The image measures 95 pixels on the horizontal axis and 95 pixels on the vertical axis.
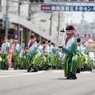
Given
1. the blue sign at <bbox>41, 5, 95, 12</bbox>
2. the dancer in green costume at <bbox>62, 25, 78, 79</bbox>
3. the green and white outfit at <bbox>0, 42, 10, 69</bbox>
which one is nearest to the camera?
the dancer in green costume at <bbox>62, 25, 78, 79</bbox>

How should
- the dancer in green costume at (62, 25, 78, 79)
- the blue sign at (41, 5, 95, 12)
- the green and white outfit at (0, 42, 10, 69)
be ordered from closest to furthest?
the dancer in green costume at (62, 25, 78, 79) → the green and white outfit at (0, 42, 10, 69) → the blue sign at (41, 5, 95, 12)

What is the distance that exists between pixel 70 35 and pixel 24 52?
548 inches

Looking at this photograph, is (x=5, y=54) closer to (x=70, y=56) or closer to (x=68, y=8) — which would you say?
(x=70, y=56)

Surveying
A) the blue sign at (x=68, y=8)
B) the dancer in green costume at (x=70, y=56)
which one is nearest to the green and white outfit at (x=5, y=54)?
the dancer in green costume at (x=70, y=56)

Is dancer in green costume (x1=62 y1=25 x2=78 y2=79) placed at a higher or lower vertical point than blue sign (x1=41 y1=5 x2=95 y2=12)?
lower

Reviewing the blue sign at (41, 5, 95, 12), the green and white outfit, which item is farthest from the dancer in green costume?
the blue sign at (41, 5, 95, 12)

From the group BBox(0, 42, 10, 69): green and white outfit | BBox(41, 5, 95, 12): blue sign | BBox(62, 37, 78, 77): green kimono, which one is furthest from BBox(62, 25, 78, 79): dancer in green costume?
BBox(41, 5, 95, 12): blue sign

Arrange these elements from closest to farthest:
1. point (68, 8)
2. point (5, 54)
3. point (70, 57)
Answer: point (70, 57), point (5, 54), point (68, 8)

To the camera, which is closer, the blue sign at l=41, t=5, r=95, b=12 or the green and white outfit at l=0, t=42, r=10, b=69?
the green and white outfit at l=0, t=42, r=10, b=69

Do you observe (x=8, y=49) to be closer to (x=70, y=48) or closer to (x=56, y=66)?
(x=56, y=66)

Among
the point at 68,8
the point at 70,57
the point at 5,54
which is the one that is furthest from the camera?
the point at 68,8

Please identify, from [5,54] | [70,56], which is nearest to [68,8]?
[5,54]

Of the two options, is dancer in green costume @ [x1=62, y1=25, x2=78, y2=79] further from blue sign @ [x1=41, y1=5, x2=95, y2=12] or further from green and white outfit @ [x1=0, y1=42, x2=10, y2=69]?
blue sign @ [x1=41, y1=5, x2=95, y2=12]

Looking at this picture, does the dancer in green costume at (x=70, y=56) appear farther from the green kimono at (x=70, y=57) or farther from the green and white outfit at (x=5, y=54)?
the green and white outfit at (x=5, y=54)
